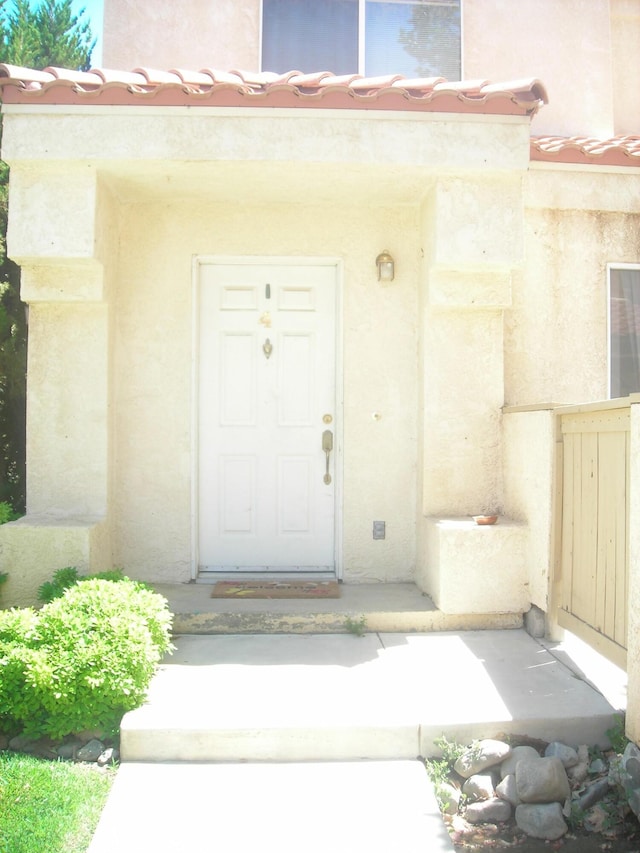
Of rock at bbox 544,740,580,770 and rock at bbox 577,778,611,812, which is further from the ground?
rock at bbox 544,740,580,770

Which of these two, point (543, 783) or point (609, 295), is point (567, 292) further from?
point (543, 783)

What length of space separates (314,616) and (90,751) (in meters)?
1.74

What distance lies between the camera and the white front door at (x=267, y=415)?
5.84 metres

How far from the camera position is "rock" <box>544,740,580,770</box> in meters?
3.46

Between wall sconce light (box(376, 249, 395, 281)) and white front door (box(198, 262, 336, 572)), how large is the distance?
401 millimetres

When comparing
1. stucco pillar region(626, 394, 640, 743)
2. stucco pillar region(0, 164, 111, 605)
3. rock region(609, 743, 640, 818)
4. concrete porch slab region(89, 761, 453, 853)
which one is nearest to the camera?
concrete porch slab region(89, 761, 453, 853)

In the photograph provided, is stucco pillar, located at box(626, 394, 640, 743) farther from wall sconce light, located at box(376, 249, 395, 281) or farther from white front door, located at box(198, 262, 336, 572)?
white front door, located at box(198, 262, 336, 572)

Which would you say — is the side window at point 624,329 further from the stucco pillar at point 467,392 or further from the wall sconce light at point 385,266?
the wall sconce light at point 385,266

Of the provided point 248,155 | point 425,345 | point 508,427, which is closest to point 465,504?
point 508,427

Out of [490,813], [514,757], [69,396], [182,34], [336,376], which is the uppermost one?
[182,34]

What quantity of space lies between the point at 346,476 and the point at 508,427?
51.7 inches

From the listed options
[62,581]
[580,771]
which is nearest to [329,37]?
[62,581]

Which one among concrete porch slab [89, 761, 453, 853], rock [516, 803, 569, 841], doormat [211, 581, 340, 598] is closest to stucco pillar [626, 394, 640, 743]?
rock [516, 803, 569, 841]

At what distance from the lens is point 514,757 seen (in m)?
3.46
